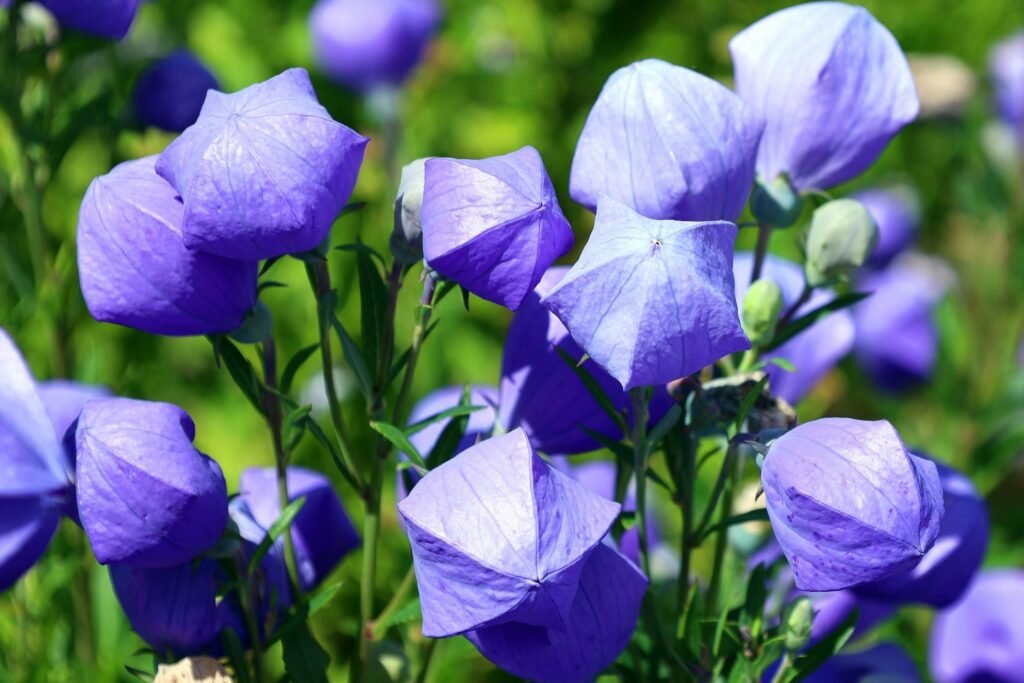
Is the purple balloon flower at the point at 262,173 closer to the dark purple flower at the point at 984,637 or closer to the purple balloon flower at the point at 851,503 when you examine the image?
the purple balloon flower at the point at 851,503

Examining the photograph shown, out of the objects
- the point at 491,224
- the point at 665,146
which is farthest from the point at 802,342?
the point at 491,224

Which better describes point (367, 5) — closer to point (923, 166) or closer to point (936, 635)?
point (936, 635)

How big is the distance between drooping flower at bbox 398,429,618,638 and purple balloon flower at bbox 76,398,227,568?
0.17m

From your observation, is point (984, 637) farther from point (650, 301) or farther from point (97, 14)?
point (97, 14)

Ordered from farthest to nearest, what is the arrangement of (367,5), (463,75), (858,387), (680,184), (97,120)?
1. (463,75)
2. (858,387)
3. (367,5)
4. (97,120)
5. (680,184)

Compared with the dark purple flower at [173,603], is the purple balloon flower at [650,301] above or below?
above

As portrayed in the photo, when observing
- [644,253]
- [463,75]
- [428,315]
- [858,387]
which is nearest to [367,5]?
[463,75]

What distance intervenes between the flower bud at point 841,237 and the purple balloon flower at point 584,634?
0.33m

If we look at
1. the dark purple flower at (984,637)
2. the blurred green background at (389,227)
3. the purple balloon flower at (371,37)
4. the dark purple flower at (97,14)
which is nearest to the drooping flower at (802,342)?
the blurred green background at (389,227)

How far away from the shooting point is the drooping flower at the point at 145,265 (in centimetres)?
84

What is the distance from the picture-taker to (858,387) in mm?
2572

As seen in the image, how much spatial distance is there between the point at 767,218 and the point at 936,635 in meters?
0.71

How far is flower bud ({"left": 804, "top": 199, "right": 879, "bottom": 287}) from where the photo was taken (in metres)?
0.98

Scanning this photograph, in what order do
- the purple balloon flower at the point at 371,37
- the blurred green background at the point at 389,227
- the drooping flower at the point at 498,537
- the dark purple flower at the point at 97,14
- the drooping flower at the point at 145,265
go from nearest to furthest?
the drooping flower at the point at 498,537
the drooping flower at the point at 145,265
the dark purple flower at the point at 97,14
the blurred green background at the point at 389,227
the purple balloon flower at the point at 371,37
